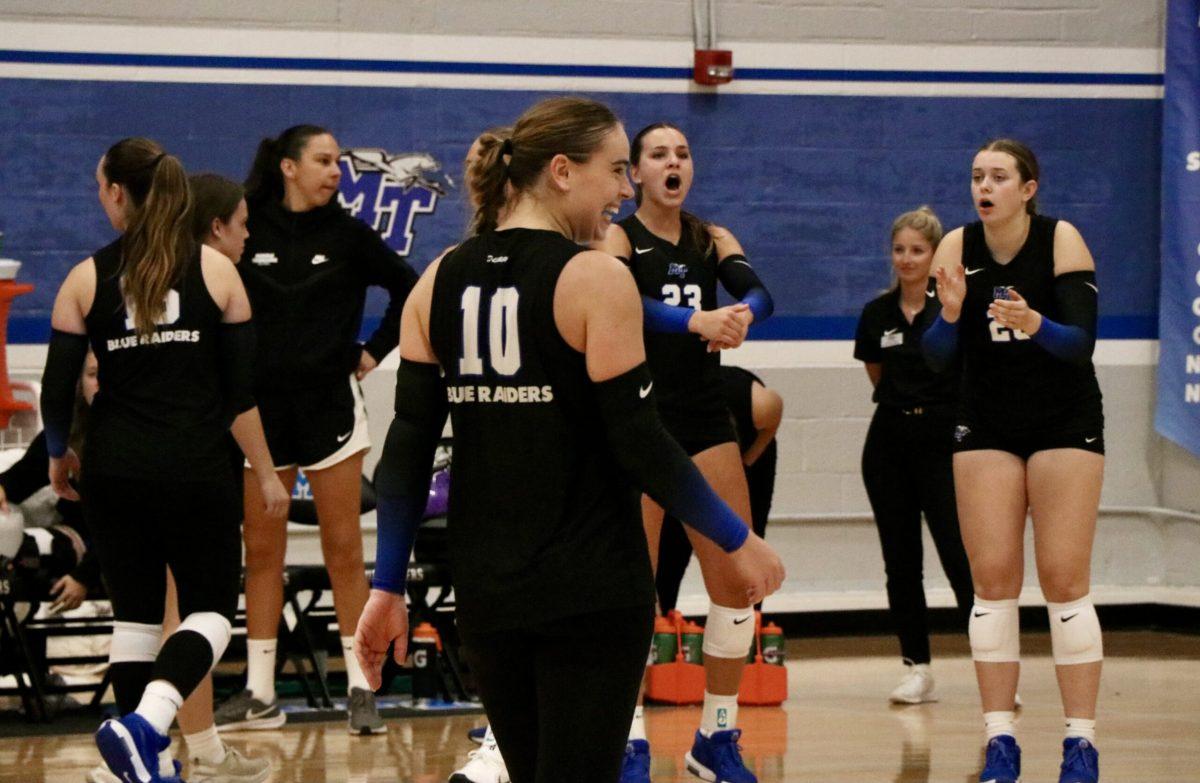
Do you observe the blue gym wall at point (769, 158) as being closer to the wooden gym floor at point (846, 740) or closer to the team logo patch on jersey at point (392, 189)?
the team logo patch on jersey at point (392, 189)

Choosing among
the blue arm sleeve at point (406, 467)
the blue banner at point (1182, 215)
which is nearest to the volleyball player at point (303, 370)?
the blue arm sleeve at point (406, 467)

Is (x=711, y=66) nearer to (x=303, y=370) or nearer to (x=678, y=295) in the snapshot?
(x=303, y=370)

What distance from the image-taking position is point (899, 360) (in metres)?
7.09

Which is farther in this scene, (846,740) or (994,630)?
(846,740)

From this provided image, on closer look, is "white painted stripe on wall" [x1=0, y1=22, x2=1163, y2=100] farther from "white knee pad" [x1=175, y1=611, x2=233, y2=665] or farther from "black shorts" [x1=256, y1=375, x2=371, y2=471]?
"white knee pad" [x1=175, y1=611, x2=233, y2=665]

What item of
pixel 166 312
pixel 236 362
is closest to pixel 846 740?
pixel 236 362

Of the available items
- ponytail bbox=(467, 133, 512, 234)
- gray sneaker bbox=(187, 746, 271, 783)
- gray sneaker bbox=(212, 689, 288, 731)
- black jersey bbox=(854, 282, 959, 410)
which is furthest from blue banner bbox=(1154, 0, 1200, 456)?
ponytail bbox=(467, 133, 512, 234)

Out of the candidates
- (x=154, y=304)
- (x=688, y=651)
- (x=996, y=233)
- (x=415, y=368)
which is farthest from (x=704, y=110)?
(x=415, y=368)

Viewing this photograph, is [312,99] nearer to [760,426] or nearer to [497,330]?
[760,426]

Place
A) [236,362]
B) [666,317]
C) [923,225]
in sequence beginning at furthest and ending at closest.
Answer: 1. [923,225]
2. [236,362]
3. [666,317]

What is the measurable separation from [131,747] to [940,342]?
7.69ft

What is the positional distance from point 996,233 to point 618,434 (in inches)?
104

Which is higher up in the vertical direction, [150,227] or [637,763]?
[150,227]

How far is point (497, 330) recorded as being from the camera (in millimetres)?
2789
